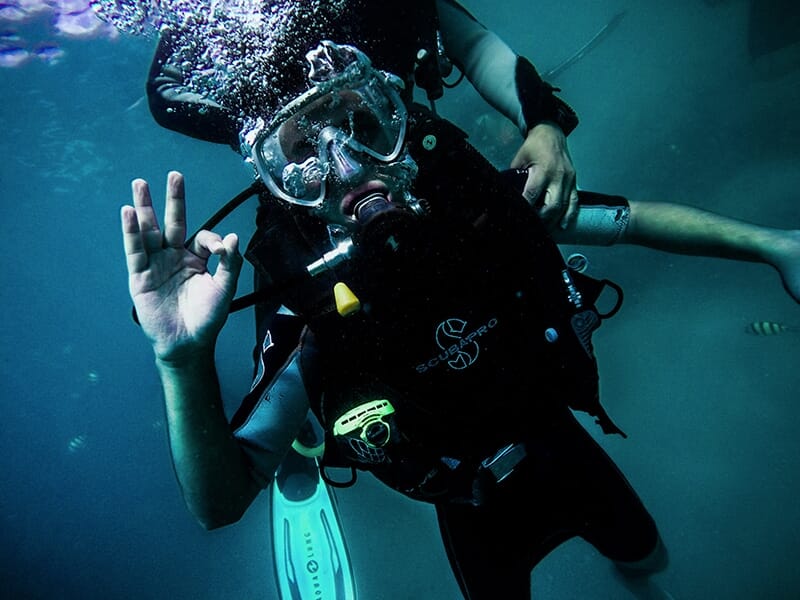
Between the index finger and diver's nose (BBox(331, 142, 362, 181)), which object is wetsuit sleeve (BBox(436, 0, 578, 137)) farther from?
the index finger

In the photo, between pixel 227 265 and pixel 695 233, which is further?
pixel 695 233

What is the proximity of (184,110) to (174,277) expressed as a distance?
1422 mm

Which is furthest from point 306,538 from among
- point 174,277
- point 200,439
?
point 174,277

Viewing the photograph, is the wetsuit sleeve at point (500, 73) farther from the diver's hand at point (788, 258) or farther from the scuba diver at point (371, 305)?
the diver's hand at point (788, 258)

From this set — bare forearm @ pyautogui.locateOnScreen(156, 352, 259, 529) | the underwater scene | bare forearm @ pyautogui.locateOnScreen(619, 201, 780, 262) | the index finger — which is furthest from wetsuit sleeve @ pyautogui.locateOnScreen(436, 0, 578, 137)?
bare forearm @ pyautogui.locateOnScreen(156, 352, 259, 529)

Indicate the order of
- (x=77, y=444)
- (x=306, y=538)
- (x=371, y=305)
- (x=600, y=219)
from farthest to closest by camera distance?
(x=77, y=444)
(x=306, y=538)
(x=600, y=219)
(x=371, y=305)

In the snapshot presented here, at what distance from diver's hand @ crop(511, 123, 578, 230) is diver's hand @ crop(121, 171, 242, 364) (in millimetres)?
1639

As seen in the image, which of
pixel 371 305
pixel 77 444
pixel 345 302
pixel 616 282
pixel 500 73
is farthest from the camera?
pixel 77 444

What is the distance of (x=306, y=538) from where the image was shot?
658 cm

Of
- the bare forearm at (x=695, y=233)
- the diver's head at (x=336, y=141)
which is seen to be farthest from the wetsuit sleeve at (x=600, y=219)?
the diver's head at (x=336, y=141)

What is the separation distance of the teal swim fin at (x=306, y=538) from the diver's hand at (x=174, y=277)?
177 inches

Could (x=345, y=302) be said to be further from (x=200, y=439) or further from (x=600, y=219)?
(x=600, y=219)

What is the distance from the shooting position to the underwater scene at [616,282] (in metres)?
6.88

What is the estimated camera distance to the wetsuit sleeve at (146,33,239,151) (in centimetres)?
262
